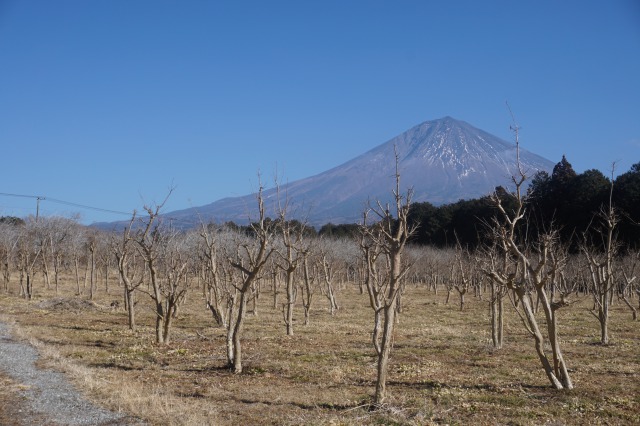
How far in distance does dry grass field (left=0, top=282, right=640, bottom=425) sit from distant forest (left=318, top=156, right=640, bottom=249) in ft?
62.8

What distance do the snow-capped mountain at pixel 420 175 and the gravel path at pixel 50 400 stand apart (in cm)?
10862

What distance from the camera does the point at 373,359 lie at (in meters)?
17.6

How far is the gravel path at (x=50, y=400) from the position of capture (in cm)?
1030

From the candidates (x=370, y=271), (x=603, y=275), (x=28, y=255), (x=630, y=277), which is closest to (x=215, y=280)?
(x=370, y=271)

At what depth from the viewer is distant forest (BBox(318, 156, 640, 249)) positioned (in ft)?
159

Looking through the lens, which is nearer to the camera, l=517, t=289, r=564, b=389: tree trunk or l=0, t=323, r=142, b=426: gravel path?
l=0, t=323, r=142, b=426: gravel path

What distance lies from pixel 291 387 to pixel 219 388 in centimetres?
164

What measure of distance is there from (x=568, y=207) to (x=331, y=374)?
4535cm

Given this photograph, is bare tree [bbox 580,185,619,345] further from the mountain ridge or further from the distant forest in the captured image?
the mountain ridge

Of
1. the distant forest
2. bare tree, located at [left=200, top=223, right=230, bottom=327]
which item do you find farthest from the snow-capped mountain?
bare tree, located at [left=200, top=223, right=230, bottom=327]

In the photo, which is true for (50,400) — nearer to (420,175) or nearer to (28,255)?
(28,255)

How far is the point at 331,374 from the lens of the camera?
594 inches

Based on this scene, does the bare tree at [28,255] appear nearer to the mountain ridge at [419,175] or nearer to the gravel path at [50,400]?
the gravel path at [50,400]

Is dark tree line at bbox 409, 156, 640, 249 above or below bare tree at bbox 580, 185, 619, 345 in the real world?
above
